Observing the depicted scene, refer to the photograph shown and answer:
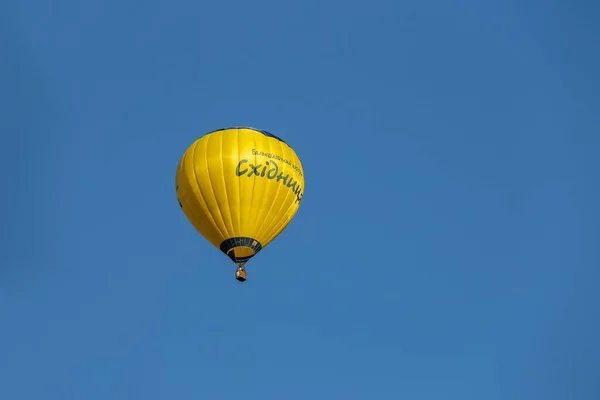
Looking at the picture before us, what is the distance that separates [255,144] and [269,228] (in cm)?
353

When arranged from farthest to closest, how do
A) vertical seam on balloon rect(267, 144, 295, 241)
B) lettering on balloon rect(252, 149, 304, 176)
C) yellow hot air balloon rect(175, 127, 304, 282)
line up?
vertical seam on balloon rect(267, 144, 295, 241)
lettering on balloon rect(252, 149, 304, 176)
yellow hot air balloon rect(175, 127, 304, 282)

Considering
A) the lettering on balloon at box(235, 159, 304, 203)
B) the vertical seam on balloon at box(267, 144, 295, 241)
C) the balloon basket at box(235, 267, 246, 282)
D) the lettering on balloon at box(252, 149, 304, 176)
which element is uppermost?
the lettering on balloon at box(252, 149, 304, 176)

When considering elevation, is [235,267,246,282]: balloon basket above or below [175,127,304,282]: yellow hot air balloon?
below

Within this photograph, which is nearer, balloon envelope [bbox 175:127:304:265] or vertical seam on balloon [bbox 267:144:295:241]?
balloon envelope [bbox 175:127:304:265]

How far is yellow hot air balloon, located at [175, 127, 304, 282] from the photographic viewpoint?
51688mm

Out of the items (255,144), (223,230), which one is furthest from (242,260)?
(255,144)

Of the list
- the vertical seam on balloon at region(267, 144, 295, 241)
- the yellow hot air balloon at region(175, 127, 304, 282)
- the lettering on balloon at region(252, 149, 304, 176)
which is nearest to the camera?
the yellow hot air balloon at region(175, 127, 304, 282)

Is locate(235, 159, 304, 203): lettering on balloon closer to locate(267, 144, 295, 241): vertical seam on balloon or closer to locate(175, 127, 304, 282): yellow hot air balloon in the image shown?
locate(175, 127, 304, 282): yellow hot air balloon

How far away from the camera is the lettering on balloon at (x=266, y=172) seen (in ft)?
170

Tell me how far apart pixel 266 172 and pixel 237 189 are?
1.46m

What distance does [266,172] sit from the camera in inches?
2052

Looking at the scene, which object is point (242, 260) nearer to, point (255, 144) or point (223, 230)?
point (223, 230)

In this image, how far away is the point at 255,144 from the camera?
52.6 m

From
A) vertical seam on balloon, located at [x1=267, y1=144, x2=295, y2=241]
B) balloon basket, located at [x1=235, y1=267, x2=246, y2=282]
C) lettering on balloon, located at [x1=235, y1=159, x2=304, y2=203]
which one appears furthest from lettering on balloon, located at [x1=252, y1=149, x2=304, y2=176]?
balloon basket, located at [x1=235, y1=267, x2=246, y2=282]
